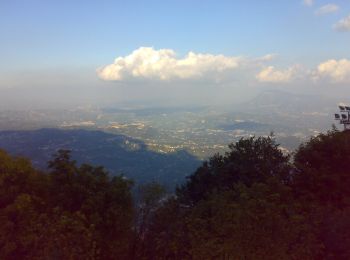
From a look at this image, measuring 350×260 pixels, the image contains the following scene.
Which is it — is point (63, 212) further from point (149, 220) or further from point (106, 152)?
point (106, 152)

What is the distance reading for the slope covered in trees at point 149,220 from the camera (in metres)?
17.4

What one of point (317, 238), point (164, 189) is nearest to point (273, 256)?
point (317, 238)

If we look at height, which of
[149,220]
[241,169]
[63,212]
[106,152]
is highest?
[241,169]

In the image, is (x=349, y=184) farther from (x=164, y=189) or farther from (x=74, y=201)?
(x=74, y=201)

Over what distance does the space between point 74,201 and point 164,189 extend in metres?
5.55

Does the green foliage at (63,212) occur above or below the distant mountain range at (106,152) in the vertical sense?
above

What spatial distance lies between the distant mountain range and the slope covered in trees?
8689 cm

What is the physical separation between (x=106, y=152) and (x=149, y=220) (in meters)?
133

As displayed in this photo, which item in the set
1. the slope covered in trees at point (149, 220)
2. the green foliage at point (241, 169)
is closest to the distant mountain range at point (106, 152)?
the green foliage at point (241, 169)

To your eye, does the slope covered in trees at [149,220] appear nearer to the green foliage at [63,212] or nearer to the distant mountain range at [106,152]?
the green foliage at [63,212]

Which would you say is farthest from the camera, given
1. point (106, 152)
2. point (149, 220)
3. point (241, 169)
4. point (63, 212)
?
point (106, 152)

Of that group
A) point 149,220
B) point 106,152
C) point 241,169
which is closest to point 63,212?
point 149,220

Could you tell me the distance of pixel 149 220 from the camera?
22.4m

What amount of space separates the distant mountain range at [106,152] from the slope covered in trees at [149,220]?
8689cm
